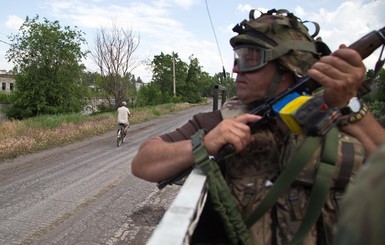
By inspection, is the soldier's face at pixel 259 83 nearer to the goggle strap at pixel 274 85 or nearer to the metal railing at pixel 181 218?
the goggle strap at pixel 274 85

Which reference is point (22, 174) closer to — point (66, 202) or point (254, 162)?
point (66, 202)

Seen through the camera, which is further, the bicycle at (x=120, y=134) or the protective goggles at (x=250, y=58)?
the bicycle at (x=120, y=134)

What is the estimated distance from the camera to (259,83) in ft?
5.98

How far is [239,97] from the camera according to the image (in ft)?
6.12

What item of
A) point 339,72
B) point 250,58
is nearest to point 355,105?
point 339,72

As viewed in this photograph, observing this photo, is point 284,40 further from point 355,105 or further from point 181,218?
point 181,218

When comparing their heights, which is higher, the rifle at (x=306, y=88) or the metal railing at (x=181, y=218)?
the rifle at (x=306, y=88)

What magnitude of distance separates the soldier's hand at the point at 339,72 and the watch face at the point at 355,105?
0.39 feet

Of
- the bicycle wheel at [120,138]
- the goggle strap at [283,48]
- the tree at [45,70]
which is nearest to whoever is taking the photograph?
the goggle strap at [283,48]

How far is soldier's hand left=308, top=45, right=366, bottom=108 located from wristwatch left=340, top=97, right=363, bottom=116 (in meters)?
0.10

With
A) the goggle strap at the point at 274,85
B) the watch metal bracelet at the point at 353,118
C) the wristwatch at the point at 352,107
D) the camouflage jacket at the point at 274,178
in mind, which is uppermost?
the goggle strap at the point at 274,85

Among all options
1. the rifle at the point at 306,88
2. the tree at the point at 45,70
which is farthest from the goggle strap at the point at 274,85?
the tree at the point at 45,70

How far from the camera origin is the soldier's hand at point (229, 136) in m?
1.54

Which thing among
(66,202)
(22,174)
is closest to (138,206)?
(66,202)
